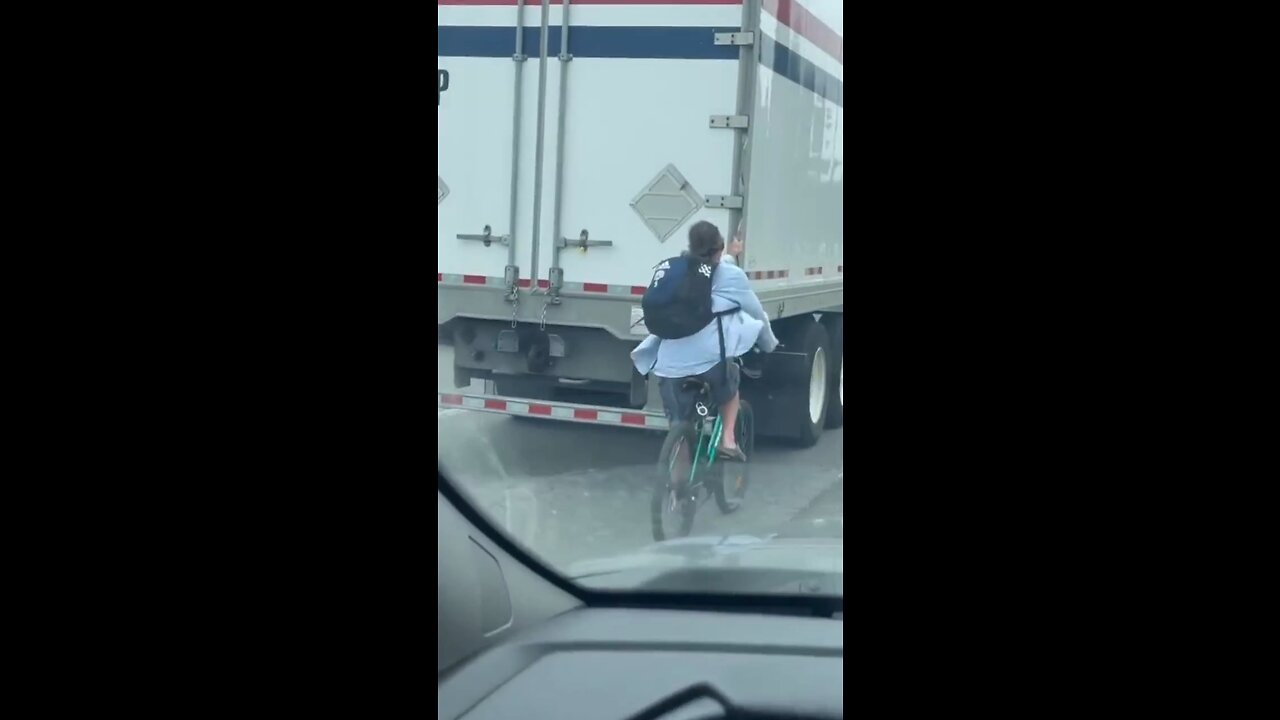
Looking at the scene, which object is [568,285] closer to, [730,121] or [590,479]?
[590,479]

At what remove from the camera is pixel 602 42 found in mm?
6773

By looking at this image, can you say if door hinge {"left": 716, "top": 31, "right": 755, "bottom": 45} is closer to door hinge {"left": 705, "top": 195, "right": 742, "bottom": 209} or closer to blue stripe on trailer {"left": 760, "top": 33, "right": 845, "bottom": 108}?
blue stripe on trailer {"left": 760, "top": 33, "right": 845, "bottom": 108}

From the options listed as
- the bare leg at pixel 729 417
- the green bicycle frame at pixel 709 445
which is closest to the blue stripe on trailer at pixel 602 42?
the bare leg at pixel 729 417

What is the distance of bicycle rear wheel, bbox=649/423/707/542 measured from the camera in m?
5.84

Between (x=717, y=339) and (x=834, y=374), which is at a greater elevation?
(x=717, y=339)

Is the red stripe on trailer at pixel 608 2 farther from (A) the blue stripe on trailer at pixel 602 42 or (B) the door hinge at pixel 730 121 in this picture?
(B) the door hinge at pixel 730 121

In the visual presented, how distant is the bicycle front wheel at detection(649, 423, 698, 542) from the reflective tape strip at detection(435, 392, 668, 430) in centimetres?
66

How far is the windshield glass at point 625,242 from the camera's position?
20.2ft

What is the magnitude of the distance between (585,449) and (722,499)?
1581 mm

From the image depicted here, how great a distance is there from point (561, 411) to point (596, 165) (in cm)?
136

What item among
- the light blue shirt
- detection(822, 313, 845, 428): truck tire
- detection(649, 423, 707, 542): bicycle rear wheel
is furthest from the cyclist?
detection(822, 313, 845, 428): truck tire

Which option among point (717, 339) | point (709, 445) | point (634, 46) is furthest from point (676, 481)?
point (634, 46)
